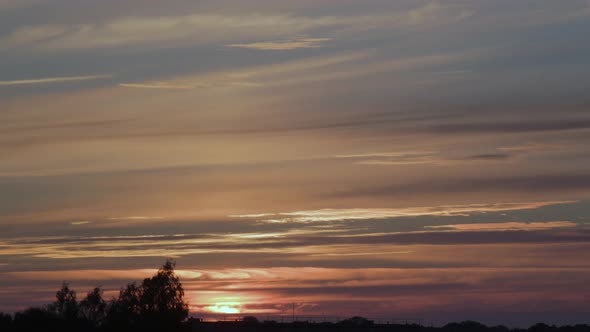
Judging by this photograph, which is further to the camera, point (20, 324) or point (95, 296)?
point (95, 296)

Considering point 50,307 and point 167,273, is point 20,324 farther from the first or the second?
point 167,273

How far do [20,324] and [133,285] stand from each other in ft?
59.1

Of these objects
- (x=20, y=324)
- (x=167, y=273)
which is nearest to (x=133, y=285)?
(x=167, y=273)

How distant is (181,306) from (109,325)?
11.0 metres

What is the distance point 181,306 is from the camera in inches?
6619

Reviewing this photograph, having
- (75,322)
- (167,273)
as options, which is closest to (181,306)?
(167,273)

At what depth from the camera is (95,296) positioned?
171 m

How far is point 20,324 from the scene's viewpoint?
160 meters

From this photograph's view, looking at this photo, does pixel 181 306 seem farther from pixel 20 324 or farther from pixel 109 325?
pixel 20 324

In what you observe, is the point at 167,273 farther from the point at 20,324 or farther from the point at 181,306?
the point at 20,324

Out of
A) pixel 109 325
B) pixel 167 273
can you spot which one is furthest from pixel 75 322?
pixel 167 273

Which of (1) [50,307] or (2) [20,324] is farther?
(1) [50,307]

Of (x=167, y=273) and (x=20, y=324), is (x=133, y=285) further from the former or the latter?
(x=20, y=324)

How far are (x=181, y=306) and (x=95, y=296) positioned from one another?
13.8 m
